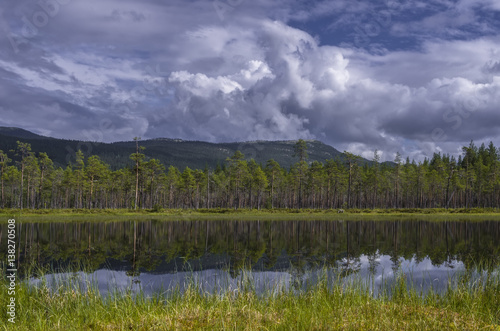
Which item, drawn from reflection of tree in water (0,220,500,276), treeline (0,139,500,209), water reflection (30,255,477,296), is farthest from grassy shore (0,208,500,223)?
water reflection (30,255,477,296)

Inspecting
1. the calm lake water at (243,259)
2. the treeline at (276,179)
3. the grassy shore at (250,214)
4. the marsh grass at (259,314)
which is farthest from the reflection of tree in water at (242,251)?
the treeline at (276,179)

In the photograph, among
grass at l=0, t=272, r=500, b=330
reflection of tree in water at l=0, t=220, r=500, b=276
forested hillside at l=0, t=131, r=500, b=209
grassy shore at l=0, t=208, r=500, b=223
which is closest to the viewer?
grass at l=0, t=272, r=500, b=330

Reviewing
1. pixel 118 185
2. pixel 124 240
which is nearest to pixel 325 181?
pixel 118 185

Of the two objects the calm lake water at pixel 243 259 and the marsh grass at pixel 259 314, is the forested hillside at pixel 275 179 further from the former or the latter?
the marsh grass at pixel 259 314

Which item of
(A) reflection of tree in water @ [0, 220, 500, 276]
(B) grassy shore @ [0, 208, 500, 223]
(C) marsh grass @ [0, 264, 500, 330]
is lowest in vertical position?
(B) grassy shore @ [0, 208, 500, 223]

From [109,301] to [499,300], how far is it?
11.6 m

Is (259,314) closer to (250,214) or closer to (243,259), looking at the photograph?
(243,259)

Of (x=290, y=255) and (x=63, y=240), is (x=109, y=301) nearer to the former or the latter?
(x=290, y=255)

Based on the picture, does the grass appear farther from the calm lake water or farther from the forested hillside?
the forested hillside

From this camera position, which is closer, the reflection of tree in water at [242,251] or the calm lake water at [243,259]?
the calm lake water at [243,259]

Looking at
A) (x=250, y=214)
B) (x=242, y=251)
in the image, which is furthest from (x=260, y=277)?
(x=250, y=214)

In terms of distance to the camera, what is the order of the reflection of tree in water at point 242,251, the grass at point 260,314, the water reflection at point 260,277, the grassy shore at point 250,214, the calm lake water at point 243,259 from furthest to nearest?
the grassy shore at point 250,214 < the reflection of tree in water at point 242,251 < the calm lake water at point 243,259 < the water reflection at point 260,277 < the grass at point 260,314

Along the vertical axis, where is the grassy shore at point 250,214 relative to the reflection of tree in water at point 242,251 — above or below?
below

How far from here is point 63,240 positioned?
32.0m
